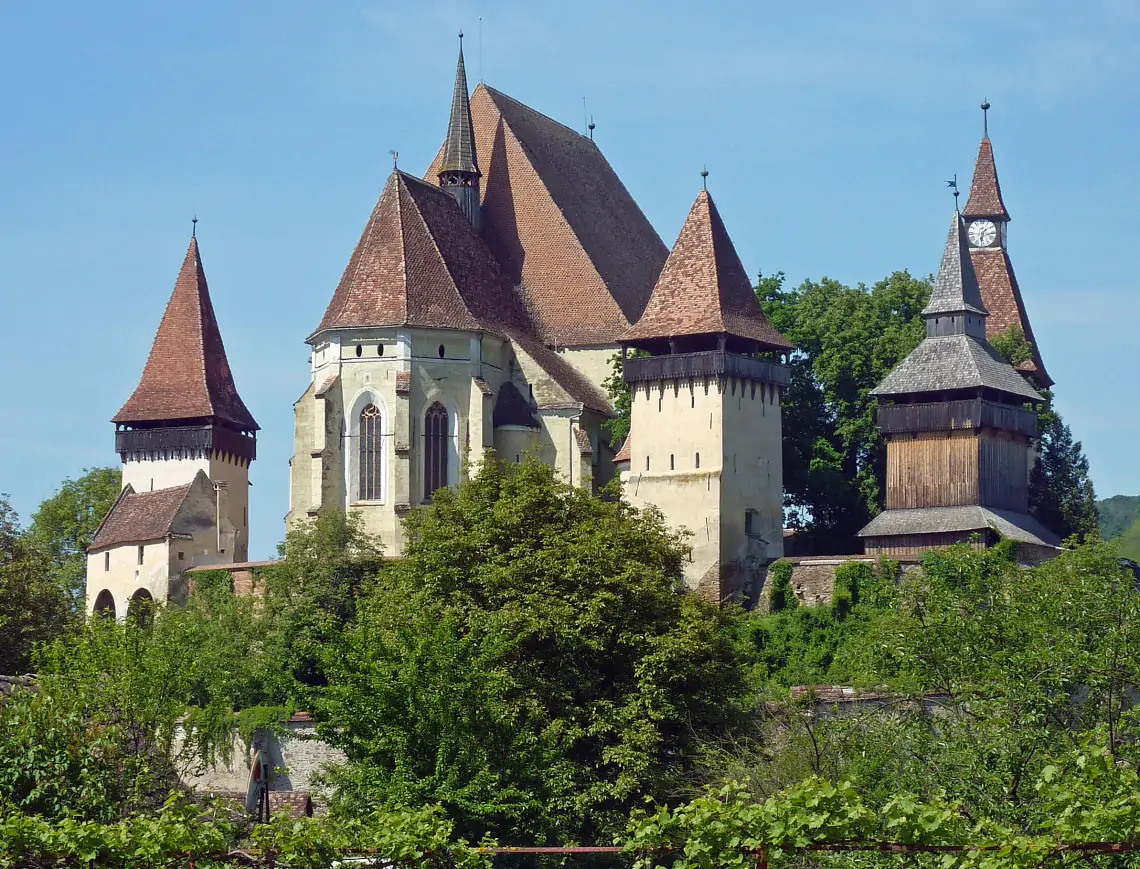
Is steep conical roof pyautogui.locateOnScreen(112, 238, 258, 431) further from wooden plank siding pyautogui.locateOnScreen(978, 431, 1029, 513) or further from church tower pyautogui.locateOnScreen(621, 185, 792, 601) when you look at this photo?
wooden plank siding pyautogui.locateOnScreen(978, 431, 1029, 513)

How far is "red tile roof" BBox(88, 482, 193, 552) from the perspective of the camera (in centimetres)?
5938

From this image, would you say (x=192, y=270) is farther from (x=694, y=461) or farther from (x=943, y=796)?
(x=943, y=796)

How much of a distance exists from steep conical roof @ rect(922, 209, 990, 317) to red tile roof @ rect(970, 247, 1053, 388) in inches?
367

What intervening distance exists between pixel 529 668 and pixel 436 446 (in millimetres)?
16820

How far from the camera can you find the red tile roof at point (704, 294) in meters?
55.1

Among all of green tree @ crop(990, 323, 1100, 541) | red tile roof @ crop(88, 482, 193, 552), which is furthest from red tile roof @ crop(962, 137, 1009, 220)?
red tile roof @ crop(88, 482, 193, 552)

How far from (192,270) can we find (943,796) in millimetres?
43117

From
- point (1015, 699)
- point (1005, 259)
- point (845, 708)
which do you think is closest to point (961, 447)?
point (845, 708)

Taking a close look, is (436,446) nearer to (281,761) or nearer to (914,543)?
(914,543)

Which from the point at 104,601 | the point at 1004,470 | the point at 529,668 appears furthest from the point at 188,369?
the point at 529,668

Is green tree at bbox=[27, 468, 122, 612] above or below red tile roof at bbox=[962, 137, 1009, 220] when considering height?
below

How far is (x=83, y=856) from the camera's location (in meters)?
24.5

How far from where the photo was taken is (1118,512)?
306 ft

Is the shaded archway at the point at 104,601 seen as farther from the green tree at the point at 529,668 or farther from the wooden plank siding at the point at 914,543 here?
the wooden plank siding at the point at 914,543
